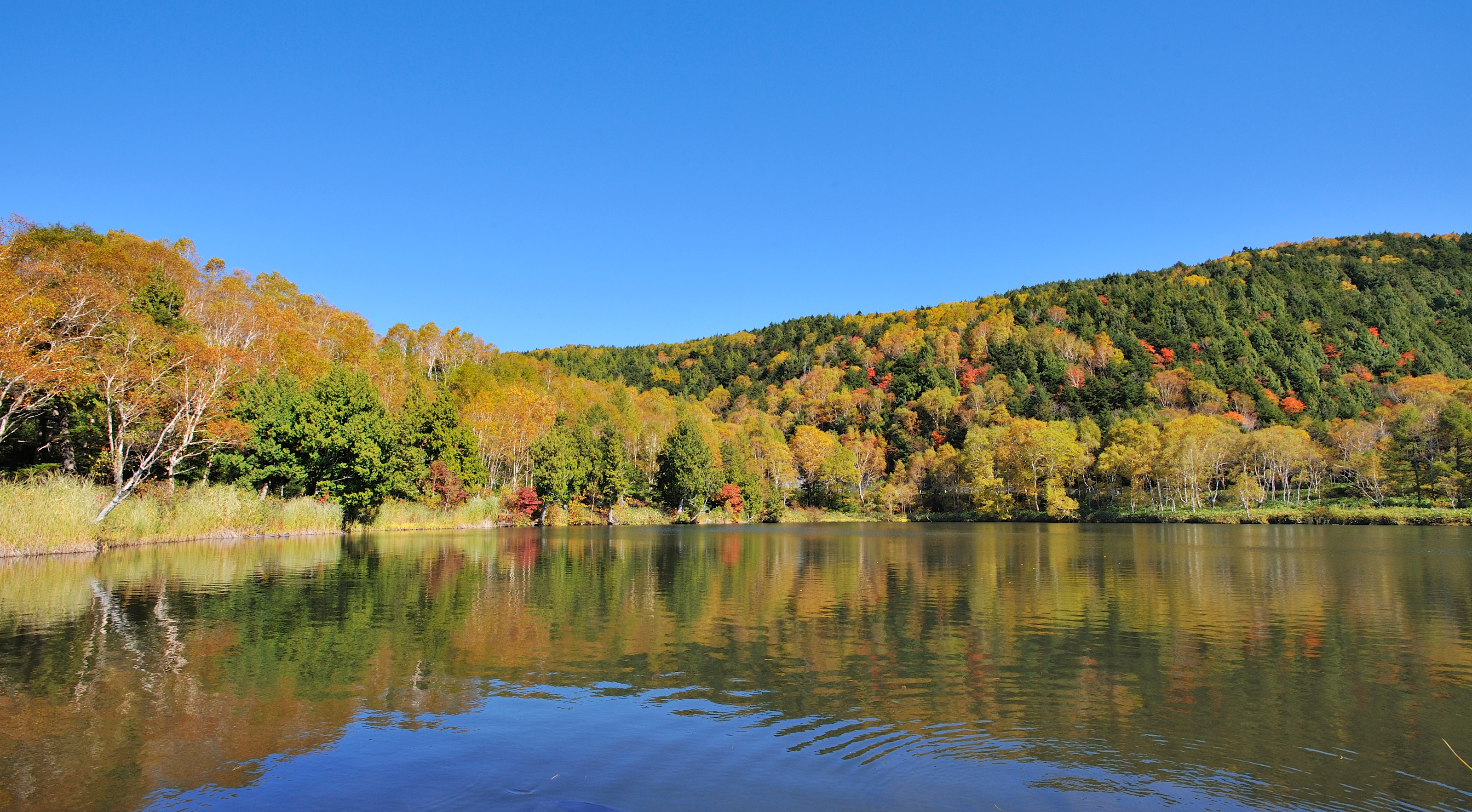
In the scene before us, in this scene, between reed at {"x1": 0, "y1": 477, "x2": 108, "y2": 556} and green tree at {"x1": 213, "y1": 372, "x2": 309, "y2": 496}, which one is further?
green tree at {"x1": 213, "y1": 372, "x2": 309, "y2": 496}

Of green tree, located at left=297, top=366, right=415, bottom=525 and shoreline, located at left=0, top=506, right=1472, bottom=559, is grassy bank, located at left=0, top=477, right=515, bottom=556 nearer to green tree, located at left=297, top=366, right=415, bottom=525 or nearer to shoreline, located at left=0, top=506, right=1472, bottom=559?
shoreline, located at left=0, top=506, right=1472, bottom=559

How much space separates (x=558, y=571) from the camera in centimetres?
2628

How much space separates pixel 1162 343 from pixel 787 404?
223ft

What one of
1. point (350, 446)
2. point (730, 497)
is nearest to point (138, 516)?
point (350, 446)

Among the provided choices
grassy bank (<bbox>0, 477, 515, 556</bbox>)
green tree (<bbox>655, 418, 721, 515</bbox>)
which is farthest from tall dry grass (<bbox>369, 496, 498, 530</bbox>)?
green tree (<bbox>655, 418, 721, 515</bbox>)

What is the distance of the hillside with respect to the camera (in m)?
124

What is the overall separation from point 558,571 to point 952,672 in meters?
17.5

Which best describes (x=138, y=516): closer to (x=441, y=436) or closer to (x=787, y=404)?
(x=441, y=436)

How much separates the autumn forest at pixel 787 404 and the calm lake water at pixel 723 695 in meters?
15.5

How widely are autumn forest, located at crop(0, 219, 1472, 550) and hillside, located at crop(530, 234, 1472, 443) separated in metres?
0.68

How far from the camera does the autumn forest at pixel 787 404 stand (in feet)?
115

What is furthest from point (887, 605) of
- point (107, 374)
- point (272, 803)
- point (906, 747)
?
point (107, 374)

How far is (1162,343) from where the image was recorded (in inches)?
5482

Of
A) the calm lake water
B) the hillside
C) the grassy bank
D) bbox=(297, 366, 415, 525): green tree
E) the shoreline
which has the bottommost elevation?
the shoreline
